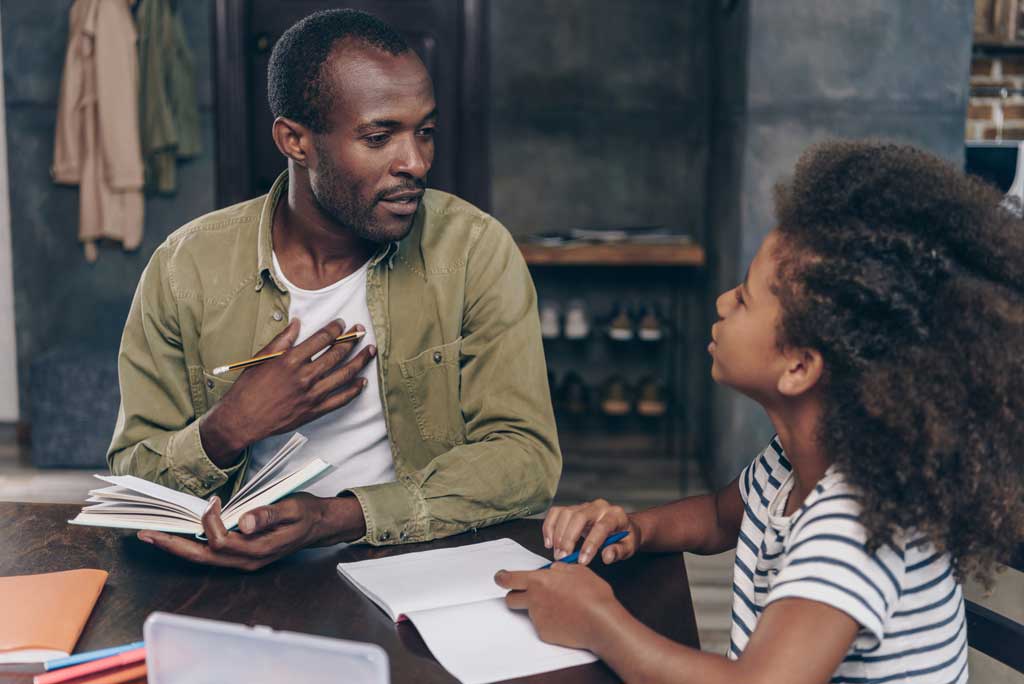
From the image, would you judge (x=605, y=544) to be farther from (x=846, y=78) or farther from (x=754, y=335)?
(x=846, y=78)

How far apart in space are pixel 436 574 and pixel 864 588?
485 millimetres

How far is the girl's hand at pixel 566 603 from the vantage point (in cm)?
96

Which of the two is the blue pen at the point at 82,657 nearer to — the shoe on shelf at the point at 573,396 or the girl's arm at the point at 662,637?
the girl's arm at the point at 662,637

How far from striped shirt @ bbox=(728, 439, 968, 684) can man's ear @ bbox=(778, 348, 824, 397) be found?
8 centimetres

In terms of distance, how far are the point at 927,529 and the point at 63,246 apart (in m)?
4.09

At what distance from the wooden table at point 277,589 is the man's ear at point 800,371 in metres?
0.27

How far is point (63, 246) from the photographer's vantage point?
428 cm

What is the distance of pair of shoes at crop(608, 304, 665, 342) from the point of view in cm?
411

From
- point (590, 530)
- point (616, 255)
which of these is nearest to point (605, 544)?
point (590, 530)

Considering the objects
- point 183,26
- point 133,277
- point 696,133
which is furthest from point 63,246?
point 696,133

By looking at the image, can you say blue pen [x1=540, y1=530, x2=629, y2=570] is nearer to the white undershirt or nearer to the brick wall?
the white undershirt

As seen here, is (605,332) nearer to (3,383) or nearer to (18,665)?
(3,383)

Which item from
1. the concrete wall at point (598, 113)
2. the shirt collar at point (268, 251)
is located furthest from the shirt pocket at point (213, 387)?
the concrete wall at point (598, 113)

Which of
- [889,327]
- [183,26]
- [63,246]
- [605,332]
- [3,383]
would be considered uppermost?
[183,26]
